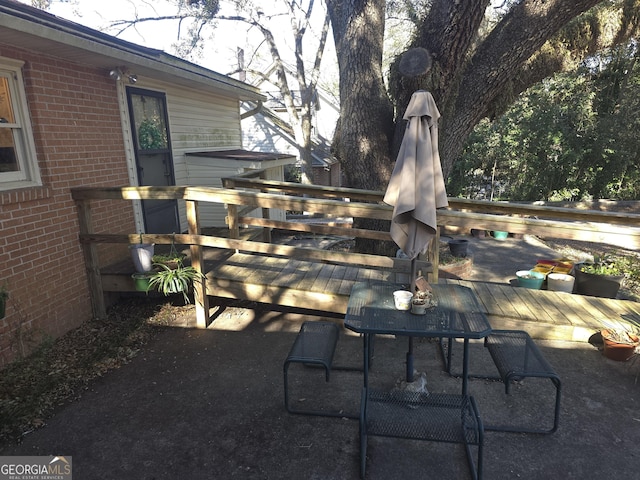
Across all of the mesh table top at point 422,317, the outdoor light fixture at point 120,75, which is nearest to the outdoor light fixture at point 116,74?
the outdoor light fixture at point 120,75

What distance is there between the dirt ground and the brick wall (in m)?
1.08

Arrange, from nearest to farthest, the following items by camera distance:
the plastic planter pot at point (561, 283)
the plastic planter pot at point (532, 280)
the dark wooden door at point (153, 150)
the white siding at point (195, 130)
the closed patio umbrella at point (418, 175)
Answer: the closed patio umbrella at point (418, 175) → the plastic planter pot at point (561, 283) → the plastic planter pot at point (532, 280) → the dark wooden door at point (153, 150) → the white siding at point (195, 130)

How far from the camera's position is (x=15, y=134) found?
4035 millimetres

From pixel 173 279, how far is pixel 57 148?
6.46ft

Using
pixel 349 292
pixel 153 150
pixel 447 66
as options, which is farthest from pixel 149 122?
pixel 447 66

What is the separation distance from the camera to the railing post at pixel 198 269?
4434 millimetres

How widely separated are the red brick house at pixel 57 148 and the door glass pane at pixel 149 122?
28 mm

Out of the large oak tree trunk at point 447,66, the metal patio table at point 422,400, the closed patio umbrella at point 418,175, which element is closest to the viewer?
the metal patio table at point 422,400

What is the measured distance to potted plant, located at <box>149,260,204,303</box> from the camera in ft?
14.6

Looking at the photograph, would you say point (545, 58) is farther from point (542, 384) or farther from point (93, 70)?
point (93, 70)

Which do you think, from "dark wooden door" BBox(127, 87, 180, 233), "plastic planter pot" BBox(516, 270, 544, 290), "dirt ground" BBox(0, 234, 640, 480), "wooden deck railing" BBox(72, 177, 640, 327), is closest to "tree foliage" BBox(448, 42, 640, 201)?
"plastic planter pot" BBox(516, 270, 544, 290)

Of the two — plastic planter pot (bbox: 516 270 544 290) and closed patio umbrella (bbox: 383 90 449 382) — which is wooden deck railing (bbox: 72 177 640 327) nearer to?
closed patio umbrella (bbox: 383 90 449 382)

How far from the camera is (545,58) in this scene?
6523 millimetres

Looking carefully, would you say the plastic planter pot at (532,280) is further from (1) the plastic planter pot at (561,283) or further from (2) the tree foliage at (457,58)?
(2) the tree foliage at (457,58)
